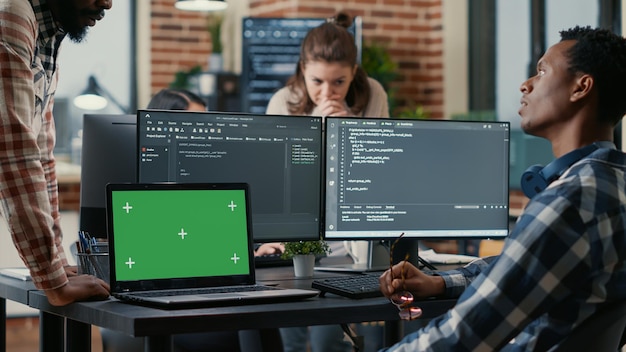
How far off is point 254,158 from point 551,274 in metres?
1.19

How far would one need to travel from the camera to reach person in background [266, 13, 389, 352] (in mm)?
3885

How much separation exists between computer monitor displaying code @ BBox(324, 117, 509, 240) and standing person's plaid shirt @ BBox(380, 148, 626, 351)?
1.01 metres

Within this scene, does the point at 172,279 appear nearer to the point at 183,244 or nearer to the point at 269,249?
the point at 183,244

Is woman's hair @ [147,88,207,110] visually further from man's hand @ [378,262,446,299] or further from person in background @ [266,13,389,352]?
man's hand @ [378,262,446,299]

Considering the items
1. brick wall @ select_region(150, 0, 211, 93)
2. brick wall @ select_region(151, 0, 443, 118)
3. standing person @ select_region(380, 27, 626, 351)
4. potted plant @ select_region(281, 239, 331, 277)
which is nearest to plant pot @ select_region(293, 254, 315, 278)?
potted plant @ select_region(281, 239, 331, 277)

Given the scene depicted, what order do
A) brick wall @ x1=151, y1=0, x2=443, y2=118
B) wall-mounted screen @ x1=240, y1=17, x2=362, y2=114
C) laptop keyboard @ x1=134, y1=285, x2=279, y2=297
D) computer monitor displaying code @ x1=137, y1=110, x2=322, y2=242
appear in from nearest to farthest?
1. laptop keyboard @ x1=134, y1=285, x2=279, y2=297
2. computer monitor displaying code @ x1=137, y1=110, x2=322, y2=242
3. wall-mounted screen @ x1=240, y1=17, x2=362, y2=114
4. brick wall @ x1=151, y1=0, x2=443, y2=118

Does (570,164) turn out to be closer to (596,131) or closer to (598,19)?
(596,131)

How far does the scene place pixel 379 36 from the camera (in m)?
6.66

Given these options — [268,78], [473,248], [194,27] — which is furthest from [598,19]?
[194,27]

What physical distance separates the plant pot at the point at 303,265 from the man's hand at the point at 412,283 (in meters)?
0.52

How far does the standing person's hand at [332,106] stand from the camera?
3840mm

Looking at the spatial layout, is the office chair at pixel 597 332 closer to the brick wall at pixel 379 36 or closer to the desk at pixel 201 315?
the desk at pixel 201 315

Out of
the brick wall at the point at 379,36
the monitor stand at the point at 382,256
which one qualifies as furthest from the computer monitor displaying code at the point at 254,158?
the brick wall at the point at 379,36

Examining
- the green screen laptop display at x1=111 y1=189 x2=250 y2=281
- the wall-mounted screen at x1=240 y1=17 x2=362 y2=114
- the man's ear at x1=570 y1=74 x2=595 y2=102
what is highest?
the wall-mounted screen at x1=240 y1=17 x2=362 y2=114
